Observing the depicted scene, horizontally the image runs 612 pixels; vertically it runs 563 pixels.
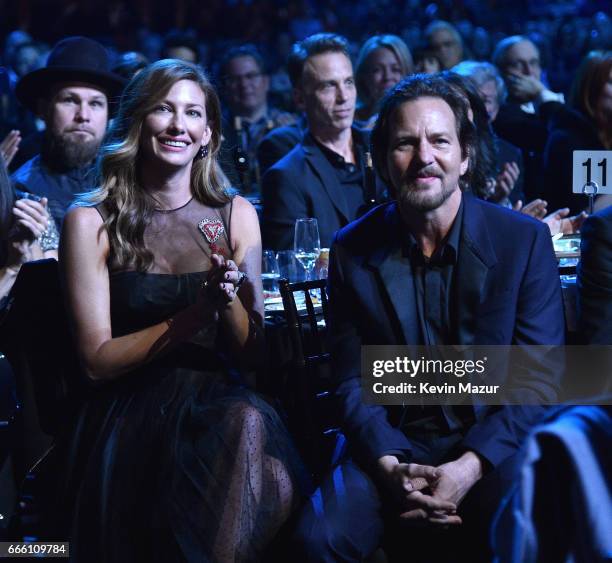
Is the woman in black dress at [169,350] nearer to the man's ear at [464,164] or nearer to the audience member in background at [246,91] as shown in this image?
the man's ear at [464,164]

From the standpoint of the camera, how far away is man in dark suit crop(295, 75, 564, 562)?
8.66ft

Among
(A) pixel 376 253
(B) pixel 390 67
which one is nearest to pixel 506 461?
(A) pixel 376 253

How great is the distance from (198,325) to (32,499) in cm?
87

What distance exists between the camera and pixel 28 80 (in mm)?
5281

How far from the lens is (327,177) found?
500 cm

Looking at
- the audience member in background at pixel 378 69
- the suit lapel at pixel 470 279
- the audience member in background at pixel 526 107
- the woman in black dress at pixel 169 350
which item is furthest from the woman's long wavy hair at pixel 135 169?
the audience member in background at pixel 378 69

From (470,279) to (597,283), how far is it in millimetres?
392

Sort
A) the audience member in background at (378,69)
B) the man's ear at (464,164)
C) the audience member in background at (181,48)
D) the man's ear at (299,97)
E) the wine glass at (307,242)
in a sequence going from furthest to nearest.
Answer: the audience member in background at (181,48), the audience member in background at (378,69), the man's ear at (299,97), the wine glass at (307,242), the man's ear at (464,164)

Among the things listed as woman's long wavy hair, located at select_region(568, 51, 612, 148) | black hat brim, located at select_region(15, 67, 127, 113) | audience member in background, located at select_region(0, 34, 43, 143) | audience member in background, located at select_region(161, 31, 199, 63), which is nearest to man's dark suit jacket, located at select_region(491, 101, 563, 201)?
woman's long wavy hair, located at select_region(568, 51, 612, 148)

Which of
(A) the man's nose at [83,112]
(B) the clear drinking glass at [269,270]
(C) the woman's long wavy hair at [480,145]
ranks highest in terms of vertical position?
(A) the man's nose at [83,112]

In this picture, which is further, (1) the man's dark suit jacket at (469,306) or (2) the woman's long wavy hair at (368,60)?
(2) the woman's long wavy hair at (368,60)

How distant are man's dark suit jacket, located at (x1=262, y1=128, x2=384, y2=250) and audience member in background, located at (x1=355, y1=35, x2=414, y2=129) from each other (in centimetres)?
172

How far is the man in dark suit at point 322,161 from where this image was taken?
490 cm

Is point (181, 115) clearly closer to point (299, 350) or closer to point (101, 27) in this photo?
point (299, 350)
